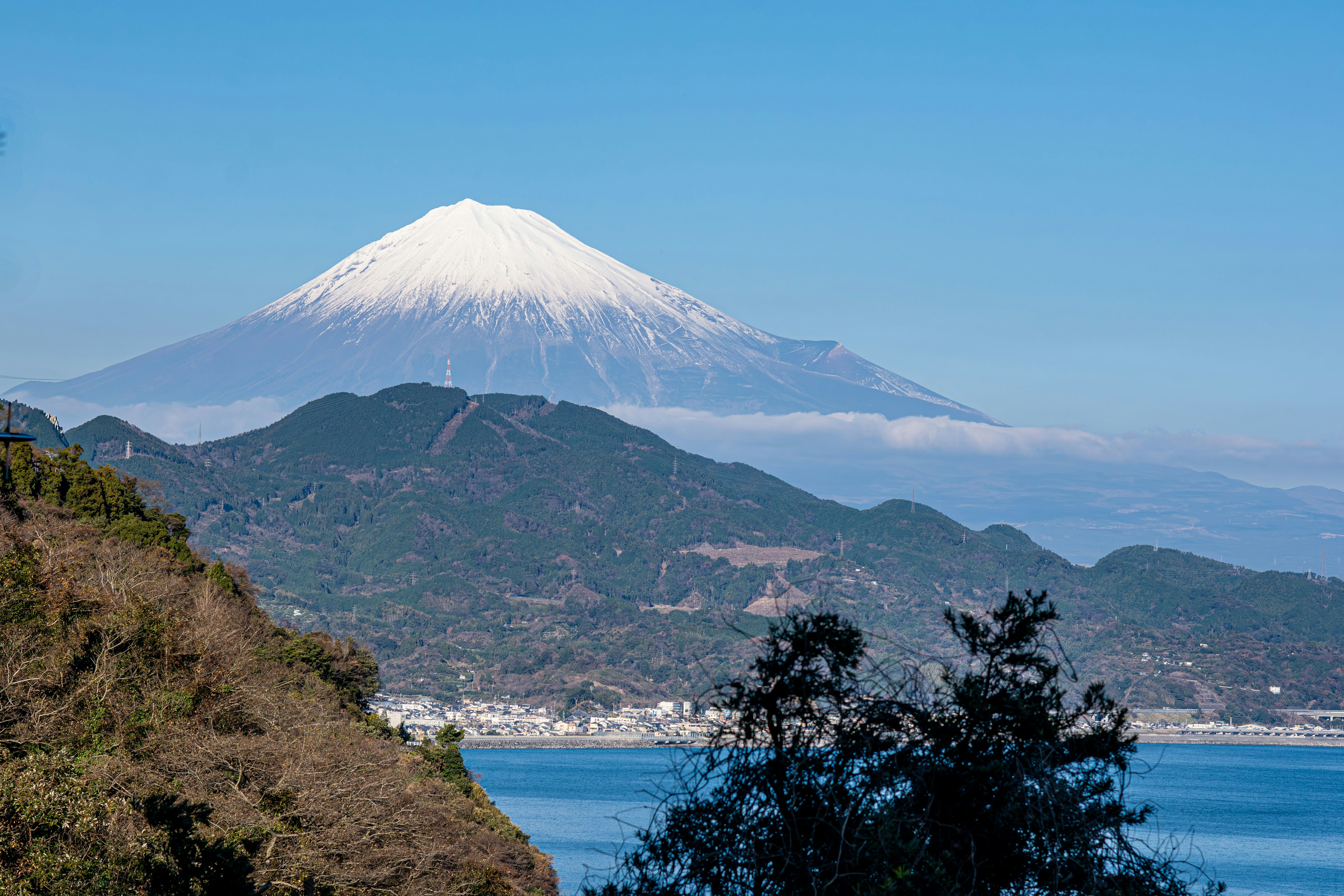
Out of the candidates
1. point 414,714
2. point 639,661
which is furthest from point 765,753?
point 639,661

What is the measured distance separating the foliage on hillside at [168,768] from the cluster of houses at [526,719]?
106155 millimetres

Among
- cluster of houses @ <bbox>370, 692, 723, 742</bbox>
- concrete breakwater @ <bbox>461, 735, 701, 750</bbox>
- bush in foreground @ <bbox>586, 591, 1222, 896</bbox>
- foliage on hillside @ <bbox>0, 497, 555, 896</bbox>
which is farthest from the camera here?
cluster of houses @ <bbox>370, 692, 723, 742</bbox>

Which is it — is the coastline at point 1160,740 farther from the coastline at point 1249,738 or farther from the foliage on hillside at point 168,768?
the foliage on hillside at point 168,768

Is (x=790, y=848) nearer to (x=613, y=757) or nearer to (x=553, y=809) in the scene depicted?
(x=553, y=809)

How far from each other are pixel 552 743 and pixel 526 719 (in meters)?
19.7

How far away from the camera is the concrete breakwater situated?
13488 centimetres

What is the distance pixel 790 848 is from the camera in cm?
640

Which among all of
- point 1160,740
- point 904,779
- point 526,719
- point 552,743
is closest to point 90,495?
point 904,779

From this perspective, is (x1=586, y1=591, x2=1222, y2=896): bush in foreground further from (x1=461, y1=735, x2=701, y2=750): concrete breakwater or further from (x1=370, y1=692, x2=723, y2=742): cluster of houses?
(x1=461, y1=735, x2=701, y2=750): concrete breakwater

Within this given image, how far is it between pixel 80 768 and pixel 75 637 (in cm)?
474

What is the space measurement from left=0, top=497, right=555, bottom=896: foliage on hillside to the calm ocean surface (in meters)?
10.5

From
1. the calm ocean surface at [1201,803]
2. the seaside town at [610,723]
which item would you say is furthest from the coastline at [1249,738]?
the calm ocean surface at [1201,803]

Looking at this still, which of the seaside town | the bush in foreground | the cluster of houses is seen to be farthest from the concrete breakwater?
the bush in foreground

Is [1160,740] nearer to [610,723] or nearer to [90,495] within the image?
[610,723]
